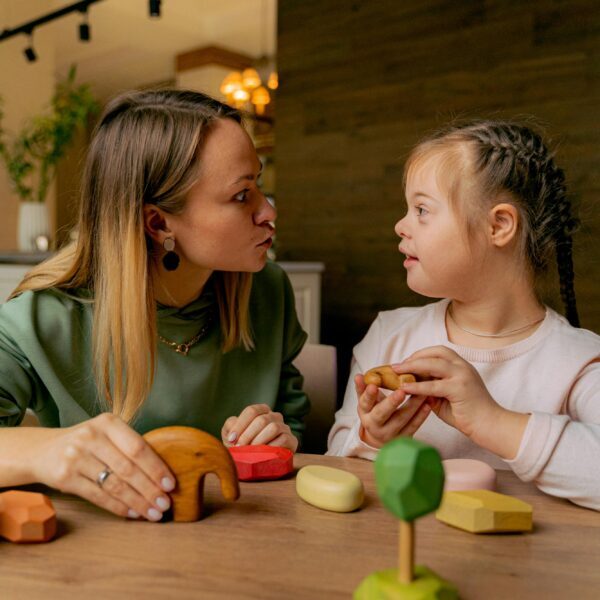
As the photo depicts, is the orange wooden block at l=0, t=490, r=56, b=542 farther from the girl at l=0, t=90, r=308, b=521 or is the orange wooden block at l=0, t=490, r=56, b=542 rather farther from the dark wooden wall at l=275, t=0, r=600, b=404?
the dark wooden wall at l=275, t=0, r=600, b=404

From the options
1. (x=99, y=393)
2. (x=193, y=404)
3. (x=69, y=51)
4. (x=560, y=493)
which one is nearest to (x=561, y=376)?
(x=560, y=493)

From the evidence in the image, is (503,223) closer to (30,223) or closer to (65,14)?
(30,223)

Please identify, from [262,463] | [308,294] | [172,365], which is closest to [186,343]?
[172,365]

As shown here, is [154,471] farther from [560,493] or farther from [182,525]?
[560,493]

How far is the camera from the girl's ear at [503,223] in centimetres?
123

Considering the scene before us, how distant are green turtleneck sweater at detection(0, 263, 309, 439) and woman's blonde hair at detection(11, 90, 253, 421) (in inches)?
1.8

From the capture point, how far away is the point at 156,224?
1274 millimetres

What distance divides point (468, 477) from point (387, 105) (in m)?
3.28

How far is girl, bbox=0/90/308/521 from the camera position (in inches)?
44.9

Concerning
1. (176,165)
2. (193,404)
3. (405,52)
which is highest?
(405,52)

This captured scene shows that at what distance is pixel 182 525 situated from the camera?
73 centimetres

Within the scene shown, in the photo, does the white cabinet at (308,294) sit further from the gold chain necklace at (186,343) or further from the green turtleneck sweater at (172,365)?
the gold chain necklace at (186,343)

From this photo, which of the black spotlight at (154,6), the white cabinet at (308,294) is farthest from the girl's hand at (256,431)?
the black spotlight at (154,6)

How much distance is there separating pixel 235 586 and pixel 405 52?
3620mm
